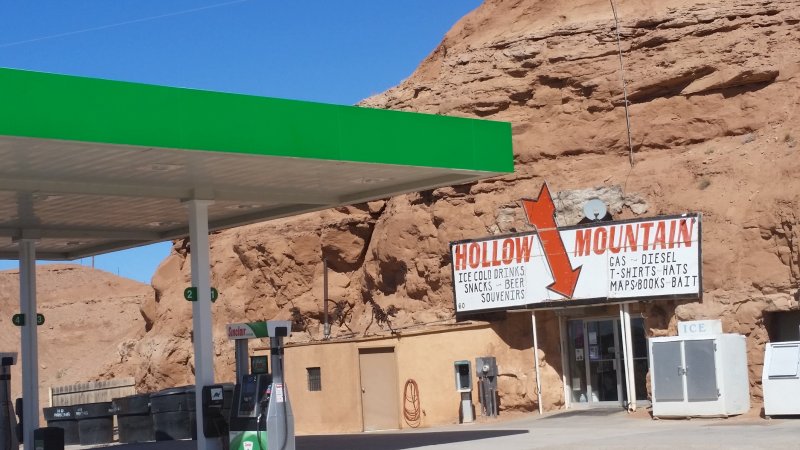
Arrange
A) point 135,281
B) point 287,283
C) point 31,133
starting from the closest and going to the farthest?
1. point 31,133
2. point 287,283
3. point 135,281

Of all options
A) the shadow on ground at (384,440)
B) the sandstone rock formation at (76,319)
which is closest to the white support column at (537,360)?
the shadow on ground at (384,440)

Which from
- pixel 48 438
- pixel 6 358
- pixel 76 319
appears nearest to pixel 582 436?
pixel 48 438

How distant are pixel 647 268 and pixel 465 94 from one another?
33.6 feet

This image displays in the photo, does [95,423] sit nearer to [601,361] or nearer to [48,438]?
[48,438]

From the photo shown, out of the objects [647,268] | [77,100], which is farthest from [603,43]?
[77,100]

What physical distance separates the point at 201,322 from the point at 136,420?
421 inches

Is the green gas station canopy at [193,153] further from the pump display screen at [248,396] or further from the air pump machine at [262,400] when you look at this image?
the pump display screen at [248,396]

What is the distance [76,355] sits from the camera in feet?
265

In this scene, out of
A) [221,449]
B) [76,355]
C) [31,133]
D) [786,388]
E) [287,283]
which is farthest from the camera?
[76,355]

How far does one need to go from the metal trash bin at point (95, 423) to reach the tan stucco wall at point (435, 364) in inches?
234

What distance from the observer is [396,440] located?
22.6 metres

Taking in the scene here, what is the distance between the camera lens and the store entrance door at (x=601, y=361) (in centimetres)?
2650

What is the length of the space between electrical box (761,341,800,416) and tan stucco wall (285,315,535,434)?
23.2 ft

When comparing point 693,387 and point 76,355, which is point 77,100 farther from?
point 76,355
